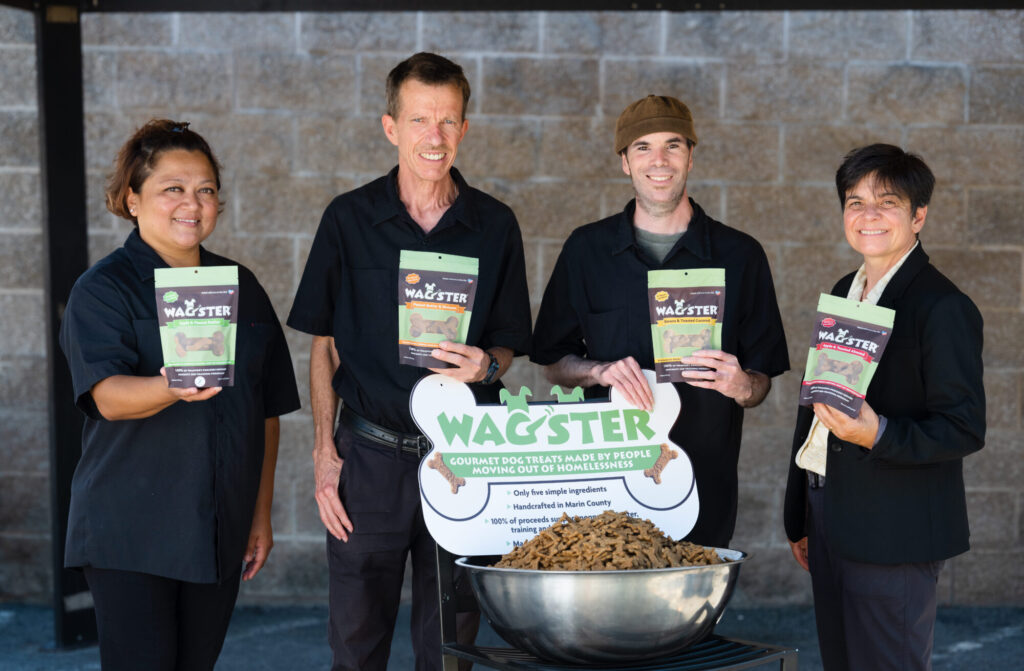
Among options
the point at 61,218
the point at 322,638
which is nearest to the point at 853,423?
the point at 322,638

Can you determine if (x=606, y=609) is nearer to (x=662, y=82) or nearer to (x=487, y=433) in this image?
(x=487, y=433)

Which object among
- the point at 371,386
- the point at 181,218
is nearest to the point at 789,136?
the point at 371,386

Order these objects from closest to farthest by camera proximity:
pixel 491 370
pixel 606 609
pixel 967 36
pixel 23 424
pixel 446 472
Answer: pixel 606 609
pixel 446 472
pixel 491 370
pixel 967 36
pixel 23 424

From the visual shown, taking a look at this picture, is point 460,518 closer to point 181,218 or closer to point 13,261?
point 181,218

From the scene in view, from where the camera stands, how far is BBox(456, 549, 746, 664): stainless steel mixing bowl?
1.98 m

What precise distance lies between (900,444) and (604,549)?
763 mm

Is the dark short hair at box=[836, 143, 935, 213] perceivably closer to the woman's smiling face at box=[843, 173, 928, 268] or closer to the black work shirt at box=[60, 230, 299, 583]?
the woman's smiling face at box=[843, 173, 928, 268]

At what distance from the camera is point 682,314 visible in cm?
244

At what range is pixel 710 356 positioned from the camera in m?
2.46

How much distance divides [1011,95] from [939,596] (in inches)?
87.6

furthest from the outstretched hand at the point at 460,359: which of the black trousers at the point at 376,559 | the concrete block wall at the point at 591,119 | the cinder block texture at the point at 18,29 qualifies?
the cinder block texture at the point at 18,29

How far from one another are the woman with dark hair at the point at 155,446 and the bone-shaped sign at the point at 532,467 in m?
0.50

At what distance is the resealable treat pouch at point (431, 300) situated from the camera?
238 centimetres

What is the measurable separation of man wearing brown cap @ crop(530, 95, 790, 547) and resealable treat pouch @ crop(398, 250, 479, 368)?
0.49m
